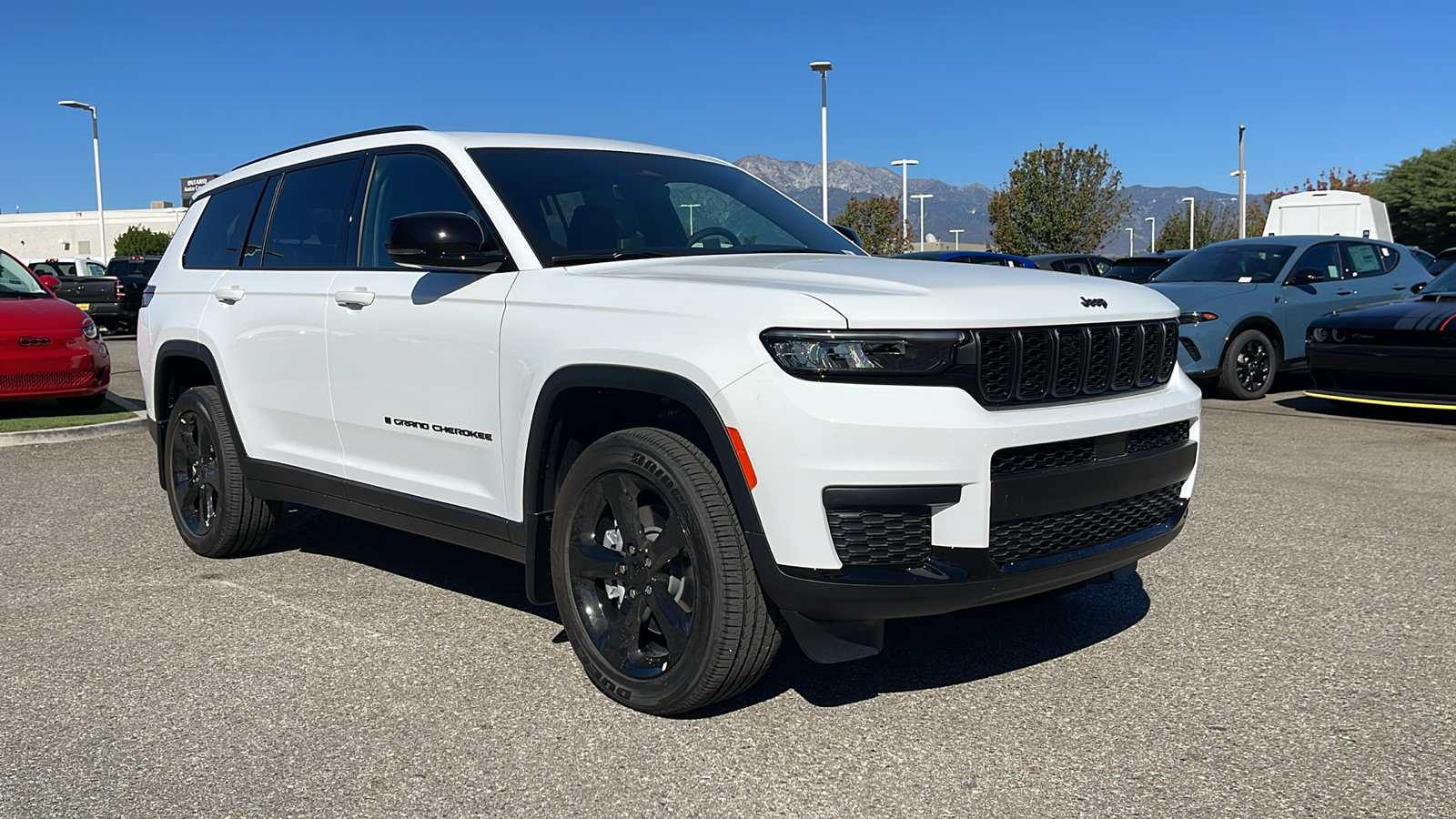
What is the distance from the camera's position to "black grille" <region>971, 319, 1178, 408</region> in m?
3.38

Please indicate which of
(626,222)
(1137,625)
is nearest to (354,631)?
(626,222)

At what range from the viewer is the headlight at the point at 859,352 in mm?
3217

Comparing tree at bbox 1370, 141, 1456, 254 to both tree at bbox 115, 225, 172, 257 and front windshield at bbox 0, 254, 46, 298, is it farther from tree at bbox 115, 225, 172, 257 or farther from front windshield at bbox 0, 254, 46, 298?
tree at bbox 115, 225, 172, 257

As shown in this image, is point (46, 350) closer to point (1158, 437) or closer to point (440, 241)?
point (440, 241)

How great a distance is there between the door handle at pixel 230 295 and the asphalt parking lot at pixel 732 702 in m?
1.24

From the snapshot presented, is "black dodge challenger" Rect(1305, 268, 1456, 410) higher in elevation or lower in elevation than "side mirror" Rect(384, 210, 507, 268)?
lower

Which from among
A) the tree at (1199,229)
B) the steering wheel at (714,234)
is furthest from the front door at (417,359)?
the tree at (1199,229)

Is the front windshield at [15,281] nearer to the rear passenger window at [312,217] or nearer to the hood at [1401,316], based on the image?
the rear passenger window at [312,217]

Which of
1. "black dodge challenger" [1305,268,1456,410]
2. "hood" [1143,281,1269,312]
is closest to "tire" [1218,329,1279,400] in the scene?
"hood" [1143,281,1269,312]

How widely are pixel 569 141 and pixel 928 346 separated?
226 centimetres

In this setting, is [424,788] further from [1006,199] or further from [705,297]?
[1006,199]

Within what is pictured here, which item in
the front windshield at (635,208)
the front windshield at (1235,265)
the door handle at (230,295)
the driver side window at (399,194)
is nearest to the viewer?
the front windshield at (635,208)

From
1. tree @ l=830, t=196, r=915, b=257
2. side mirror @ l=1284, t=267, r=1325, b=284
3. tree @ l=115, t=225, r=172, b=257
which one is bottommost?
side mirror @ l=1284, t=267, r=1325, b=284

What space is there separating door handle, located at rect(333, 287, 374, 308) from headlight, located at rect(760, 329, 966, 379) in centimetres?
200
